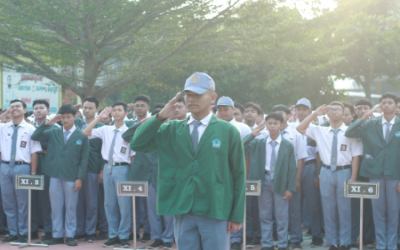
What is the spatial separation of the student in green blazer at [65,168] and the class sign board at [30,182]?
0.33 m

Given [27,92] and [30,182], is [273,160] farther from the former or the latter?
[27,92]

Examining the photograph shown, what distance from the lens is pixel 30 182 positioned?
7.07m

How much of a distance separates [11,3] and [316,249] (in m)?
8.60

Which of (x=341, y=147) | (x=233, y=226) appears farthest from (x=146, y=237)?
(x=233, y=226)

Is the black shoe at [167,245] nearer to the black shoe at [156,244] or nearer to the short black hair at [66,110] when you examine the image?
the black shoe at [156,244]

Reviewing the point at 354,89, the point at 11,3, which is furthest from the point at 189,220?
the point at 354,89

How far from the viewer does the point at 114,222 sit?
7.30m

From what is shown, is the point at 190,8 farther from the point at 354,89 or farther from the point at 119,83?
the point at 354,89

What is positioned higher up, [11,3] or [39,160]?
[11,3]

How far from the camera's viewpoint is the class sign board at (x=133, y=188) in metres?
6.65

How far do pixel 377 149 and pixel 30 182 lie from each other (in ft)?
17.5

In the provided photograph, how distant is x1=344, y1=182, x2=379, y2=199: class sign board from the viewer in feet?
20.2

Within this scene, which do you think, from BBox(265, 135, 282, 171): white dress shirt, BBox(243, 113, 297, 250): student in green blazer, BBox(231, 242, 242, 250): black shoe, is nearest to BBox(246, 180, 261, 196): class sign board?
BBox(243, 113, 297, 250): student in green blazer

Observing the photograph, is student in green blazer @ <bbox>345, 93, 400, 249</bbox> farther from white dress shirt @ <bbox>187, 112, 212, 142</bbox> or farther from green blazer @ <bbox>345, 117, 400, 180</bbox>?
white dress shirt @ <bbox>187, 112, 212, 142</bbox>
